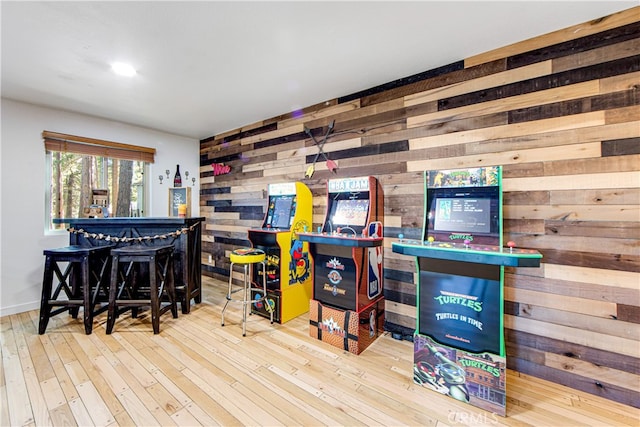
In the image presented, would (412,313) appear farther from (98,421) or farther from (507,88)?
(98,421)

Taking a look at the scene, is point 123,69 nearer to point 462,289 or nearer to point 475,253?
point 475,253

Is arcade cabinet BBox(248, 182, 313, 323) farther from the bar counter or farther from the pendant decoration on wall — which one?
the bar counter

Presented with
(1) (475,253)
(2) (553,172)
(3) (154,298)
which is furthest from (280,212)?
(2) (553,172)

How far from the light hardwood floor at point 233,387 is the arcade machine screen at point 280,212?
1266 mm

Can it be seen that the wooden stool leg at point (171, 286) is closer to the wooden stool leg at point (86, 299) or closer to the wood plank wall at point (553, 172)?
the wooden stool leg at point (86, 299)

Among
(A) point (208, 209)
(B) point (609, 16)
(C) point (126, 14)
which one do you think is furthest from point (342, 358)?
(A) point (208, 209)

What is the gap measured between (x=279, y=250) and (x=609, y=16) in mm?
3337

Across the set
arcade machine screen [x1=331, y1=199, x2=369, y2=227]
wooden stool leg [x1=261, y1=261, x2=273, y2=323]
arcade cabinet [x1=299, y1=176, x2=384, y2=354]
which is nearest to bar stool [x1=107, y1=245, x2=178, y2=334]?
wooden stool leg [x1=261, y1=261, x2=273, y2=323]

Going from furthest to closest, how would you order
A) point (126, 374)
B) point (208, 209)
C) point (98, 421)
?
point (208, 209) < point (126, 374) < point (98, 421)

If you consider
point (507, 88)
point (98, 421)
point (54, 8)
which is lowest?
point (98, 421)

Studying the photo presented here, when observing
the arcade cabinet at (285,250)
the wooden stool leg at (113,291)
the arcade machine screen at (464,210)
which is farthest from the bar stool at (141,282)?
the arcade machine screen at (464,210)

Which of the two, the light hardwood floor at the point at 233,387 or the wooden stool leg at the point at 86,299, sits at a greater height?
the wooden stool leg at the point at 86,299

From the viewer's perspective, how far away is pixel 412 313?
2674 mm

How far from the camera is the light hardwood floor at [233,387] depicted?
167cm
